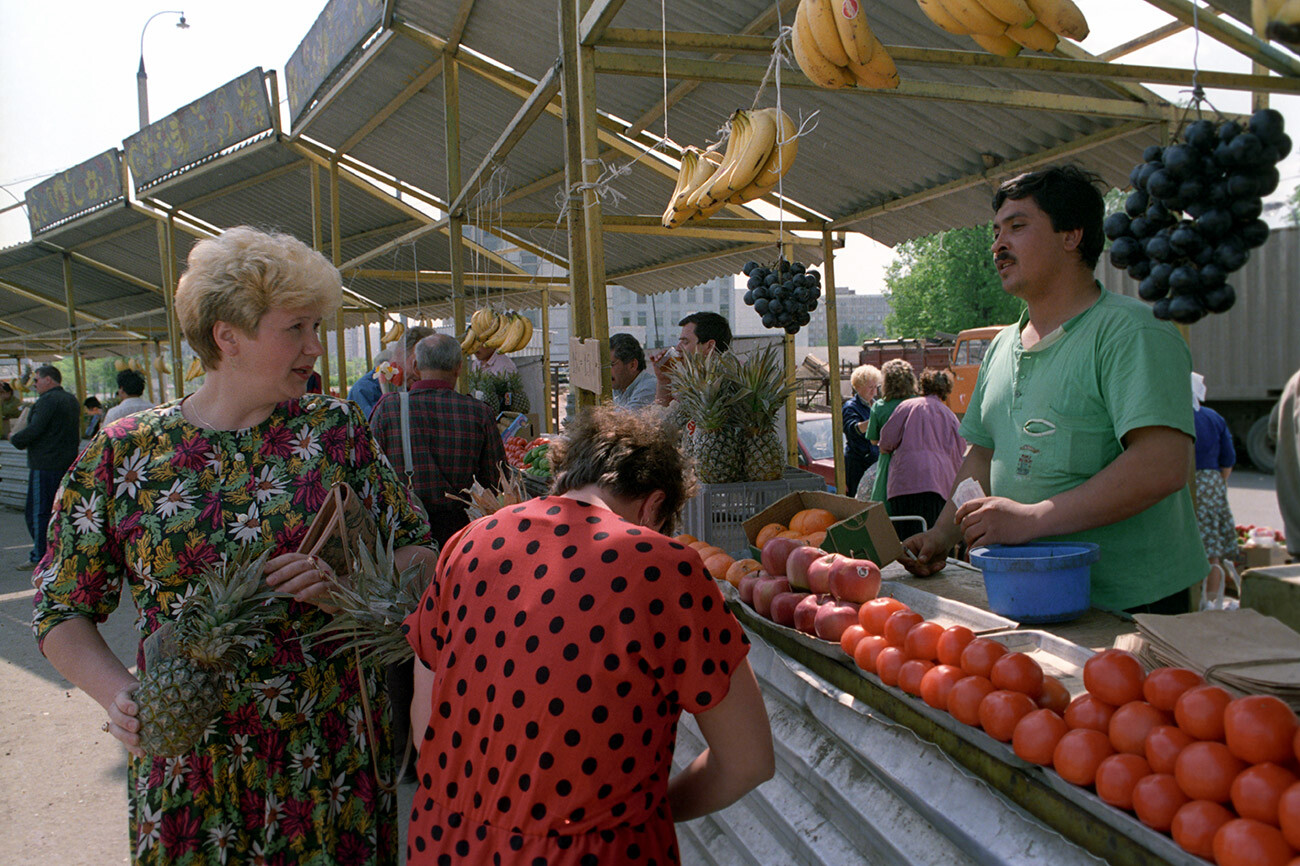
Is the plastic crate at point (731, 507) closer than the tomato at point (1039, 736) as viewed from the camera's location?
No

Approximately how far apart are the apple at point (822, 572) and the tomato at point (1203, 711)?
1167 millimetres

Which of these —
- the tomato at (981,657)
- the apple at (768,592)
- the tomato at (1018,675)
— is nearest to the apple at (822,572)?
the apple at (768,592)

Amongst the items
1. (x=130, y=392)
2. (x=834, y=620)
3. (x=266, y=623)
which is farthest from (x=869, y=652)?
(x=130, y=392)

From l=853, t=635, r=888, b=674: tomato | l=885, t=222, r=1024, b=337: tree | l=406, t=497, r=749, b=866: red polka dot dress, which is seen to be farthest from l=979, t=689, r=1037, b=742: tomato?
l=885, t=222, r=1024, b=337: tree

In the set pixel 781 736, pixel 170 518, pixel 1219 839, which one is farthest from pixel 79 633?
pixel 1219 839

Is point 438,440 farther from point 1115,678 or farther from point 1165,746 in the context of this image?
point 1165,746

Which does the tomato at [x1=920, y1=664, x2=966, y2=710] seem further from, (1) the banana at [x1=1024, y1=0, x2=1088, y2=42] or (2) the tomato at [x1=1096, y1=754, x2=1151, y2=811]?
(1) the banana at [x1=1024, y1=0, x2=1088, y2=42]

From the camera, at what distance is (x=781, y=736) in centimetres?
235

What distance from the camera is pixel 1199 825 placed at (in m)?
1.20

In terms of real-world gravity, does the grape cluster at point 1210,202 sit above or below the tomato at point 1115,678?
above

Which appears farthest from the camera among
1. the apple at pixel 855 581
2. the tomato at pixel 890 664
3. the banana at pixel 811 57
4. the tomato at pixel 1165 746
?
the banana at pixel 811 57

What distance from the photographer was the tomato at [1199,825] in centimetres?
119

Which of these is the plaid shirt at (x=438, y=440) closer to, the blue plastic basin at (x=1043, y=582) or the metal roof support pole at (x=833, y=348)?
the blue plastic basin at (x=1043, y=582)

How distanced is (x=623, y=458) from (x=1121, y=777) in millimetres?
984
